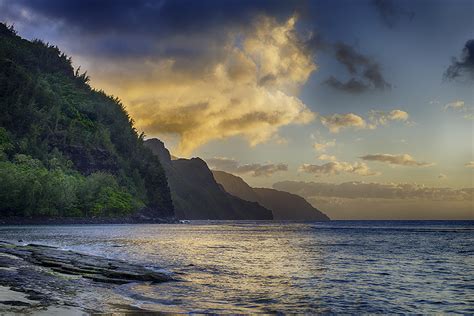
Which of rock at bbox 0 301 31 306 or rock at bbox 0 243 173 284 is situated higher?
rock at bbox 0 301 31 306

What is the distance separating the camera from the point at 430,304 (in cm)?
2427

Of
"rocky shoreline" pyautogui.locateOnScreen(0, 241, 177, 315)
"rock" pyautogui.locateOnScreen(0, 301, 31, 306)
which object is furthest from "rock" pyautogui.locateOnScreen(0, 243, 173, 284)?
"rock" pyautogui.locateOnScreen(0, 301, 31, 306)

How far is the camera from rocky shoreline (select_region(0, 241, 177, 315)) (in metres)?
17.7

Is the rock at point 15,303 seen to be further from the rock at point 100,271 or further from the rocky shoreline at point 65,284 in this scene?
the rock at point 100,271

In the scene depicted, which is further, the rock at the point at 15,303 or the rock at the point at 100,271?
the rock at the point at 100,271

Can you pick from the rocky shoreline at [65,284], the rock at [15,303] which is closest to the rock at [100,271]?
the rocky shoreline at [65,284]

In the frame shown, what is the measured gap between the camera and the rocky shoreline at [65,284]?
696 inches

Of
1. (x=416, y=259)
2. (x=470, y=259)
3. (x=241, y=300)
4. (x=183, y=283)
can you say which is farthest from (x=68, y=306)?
(x=470, y=259)

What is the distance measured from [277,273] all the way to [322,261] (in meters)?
12.1

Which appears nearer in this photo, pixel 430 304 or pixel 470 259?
pixel 430 304

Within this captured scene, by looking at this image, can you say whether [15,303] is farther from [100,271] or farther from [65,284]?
[100,271]

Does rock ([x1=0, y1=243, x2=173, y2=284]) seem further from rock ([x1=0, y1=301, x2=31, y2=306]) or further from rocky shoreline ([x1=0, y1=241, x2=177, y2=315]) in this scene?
rock ([x1=0, y1=301, x2=31, y2=306])

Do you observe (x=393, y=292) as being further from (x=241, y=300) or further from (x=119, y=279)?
(x=119, y=279)

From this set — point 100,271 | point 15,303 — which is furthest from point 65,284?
point 15,303
